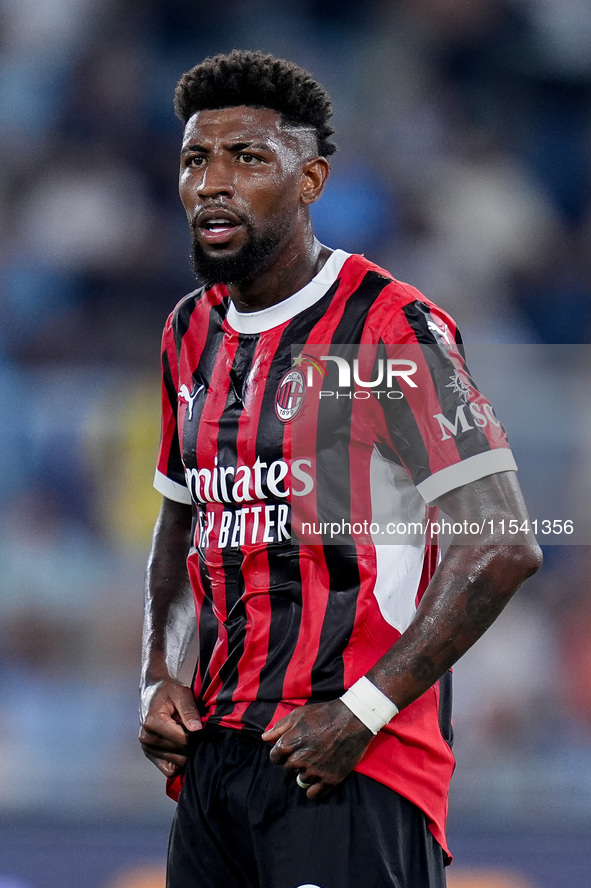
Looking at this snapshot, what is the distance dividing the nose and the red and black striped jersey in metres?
0.23

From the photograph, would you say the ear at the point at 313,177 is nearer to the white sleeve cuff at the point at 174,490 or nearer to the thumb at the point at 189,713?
the white sleeve cuff at the point at 174,490

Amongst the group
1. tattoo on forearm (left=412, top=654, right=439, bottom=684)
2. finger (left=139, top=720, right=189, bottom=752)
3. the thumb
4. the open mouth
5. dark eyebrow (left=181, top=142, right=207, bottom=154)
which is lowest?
finger (left=139, top=720, right=189, bottom=752)

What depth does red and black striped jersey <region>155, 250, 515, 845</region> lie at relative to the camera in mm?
1733

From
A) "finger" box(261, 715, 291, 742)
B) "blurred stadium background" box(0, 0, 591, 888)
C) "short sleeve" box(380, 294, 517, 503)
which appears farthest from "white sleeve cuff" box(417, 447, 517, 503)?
"blurred stadium background" box(0, 0, 591, 888)

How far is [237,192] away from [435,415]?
1.83 feet

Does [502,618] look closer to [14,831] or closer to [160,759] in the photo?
[14,831]

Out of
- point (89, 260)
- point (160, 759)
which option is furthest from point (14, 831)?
point (89, 260)

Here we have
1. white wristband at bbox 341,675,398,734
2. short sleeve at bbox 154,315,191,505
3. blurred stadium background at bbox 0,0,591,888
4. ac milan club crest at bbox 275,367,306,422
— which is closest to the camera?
white wristband at bbox 341,675,398,734

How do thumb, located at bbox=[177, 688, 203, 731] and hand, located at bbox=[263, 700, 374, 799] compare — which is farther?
thumb, located at bbox=[177, 688, 203, 731]

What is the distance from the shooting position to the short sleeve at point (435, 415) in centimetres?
168

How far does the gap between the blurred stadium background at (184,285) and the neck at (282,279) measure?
2598 millimetres

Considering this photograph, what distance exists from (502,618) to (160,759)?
108 inches

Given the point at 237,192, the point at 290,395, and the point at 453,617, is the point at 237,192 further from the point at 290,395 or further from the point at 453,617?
the point at 453,617

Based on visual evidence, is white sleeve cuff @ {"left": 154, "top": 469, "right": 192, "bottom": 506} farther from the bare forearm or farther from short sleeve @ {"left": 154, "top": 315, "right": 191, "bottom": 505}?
the bare forearm
